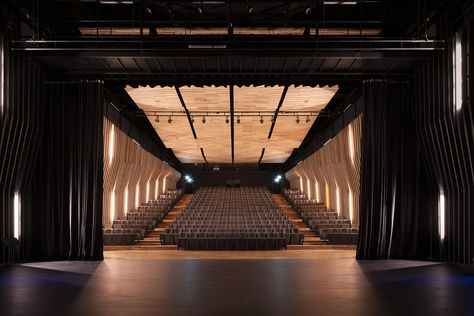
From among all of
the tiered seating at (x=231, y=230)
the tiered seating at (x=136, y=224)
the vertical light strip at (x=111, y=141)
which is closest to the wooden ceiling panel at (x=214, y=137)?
the vertical light strip at (x=111, y=141)

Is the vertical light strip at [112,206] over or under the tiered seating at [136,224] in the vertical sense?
over

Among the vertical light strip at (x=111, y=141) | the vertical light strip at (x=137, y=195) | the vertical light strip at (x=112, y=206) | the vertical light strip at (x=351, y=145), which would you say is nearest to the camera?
the vertical light strip at (x=351, y=145)

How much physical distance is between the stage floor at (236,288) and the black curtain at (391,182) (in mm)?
899

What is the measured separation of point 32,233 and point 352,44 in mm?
8383

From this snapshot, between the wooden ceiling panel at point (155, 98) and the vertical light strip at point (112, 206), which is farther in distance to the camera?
the vertical light strip at point (112, 206)

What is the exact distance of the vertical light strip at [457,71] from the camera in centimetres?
1052

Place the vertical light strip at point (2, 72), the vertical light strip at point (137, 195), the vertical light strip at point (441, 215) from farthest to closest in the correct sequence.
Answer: the vertical light strip at point (137, 195) → the vertical light strip at point (441, 215) → the vertical light strip at point (2, 72)

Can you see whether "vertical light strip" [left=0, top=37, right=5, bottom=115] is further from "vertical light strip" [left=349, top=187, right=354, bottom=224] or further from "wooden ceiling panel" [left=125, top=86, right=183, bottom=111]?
"vertical light strip" [left=349, top=187, right=354, bottom=224]

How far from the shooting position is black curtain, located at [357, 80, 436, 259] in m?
12.7

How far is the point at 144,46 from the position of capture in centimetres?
1186

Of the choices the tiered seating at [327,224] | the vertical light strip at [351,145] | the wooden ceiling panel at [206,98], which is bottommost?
the tiered seating at [327,224]

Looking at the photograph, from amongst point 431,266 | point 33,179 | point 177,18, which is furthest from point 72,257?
point 431,266

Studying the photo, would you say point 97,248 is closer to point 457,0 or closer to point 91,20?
point 91,20

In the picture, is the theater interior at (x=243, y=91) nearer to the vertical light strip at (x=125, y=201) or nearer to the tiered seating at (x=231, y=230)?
the tiered seating at (x=231, y=230)
